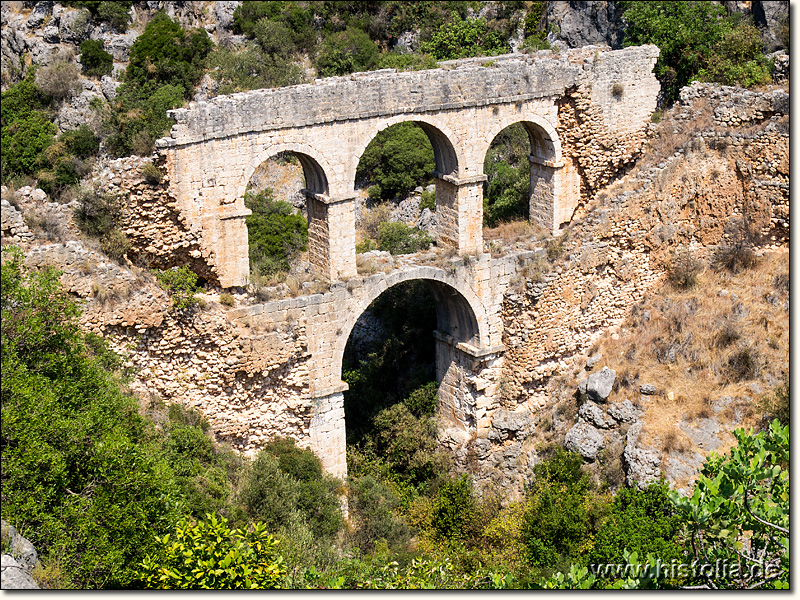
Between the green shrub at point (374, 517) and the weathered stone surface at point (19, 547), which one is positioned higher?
the weathered stone surface at point (19, 547)

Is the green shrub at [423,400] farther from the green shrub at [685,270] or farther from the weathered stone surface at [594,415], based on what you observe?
the green shrub at [685,270]

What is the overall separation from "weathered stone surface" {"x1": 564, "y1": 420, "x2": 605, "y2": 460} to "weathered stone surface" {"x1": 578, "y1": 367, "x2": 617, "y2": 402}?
0.69 meters

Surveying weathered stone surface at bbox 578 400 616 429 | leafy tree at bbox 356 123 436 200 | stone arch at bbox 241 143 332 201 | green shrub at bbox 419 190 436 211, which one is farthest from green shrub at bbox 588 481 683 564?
leafy tree at bbox 356 123 436 200

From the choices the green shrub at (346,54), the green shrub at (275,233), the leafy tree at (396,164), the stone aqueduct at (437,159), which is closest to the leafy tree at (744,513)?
the stone aqueduct at (437,159)

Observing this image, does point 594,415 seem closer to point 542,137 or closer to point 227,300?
point 542,137

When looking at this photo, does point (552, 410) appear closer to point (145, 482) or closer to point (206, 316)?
point (206, 316)

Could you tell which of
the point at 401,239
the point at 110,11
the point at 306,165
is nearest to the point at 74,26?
the point at 110,11

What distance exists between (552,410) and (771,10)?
47.7 ft

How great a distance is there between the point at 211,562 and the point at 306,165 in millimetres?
9914

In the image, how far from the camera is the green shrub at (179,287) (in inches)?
845

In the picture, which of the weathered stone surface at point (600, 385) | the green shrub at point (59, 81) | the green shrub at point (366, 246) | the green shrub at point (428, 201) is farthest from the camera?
the green shrub at point (59, 81)

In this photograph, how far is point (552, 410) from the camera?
2633 centimetres

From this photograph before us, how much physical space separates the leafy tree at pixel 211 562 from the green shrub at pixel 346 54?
27.5m

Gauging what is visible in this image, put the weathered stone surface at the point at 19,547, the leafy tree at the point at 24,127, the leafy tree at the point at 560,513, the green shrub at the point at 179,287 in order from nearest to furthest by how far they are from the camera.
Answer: the weathered stone surface at the point at 19,547
the green shrub at the point at 179,287
the leafy tree at the point at 560,513
the leafy tree at the point at 24,127
